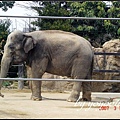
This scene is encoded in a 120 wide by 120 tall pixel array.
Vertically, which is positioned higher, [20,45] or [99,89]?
[20,45]

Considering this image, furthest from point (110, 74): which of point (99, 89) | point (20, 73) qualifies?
point (20, 73)

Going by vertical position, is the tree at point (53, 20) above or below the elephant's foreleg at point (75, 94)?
above

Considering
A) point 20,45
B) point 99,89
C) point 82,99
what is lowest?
point 99,89

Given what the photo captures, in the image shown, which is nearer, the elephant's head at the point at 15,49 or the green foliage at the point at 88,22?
the elephant's head at the point at 15,49

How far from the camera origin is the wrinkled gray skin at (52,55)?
6266 millimetres

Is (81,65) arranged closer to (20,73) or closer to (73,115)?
(73,115)

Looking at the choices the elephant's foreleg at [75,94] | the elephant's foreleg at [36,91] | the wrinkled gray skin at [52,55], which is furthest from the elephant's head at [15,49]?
the elephant's foreleg at [75,94]

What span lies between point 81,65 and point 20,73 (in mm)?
2866

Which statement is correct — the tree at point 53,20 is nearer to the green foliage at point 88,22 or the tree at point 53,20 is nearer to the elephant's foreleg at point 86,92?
the green foliage at point 88,22

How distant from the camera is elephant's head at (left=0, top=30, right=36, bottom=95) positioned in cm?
617

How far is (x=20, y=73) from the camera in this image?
890 cm

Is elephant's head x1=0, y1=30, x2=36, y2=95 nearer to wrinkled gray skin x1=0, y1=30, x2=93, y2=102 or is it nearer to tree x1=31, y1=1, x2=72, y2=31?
wrinkled gray skin x1=0, y1=30, x2=93, y2=102
